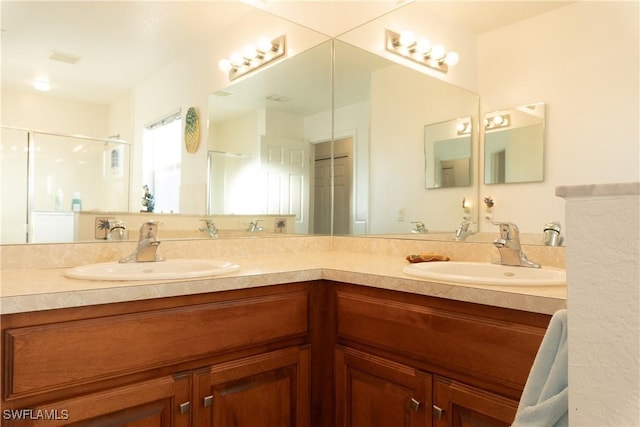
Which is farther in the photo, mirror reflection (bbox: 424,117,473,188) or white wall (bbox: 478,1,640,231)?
mirror reflection (bbox: 424,117,473,188)

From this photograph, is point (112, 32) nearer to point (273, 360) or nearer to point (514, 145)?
point (273, 360)

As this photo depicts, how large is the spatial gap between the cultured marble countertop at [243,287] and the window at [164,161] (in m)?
0.49

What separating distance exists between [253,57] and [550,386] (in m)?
2.08

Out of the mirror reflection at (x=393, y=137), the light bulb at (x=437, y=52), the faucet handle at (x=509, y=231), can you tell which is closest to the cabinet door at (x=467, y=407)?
the faucet handle at (x=509, y=231)

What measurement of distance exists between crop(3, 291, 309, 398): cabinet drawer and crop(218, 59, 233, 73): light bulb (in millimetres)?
1259

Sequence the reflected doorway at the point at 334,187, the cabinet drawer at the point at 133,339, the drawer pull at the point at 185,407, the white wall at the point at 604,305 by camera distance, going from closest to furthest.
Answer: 1. the white wall at the point at 604,305
2. the cabinet drawer at the point at 133,339
3. the drawer pull at the point at 185,407
4. the reflected doorway at the point at 334,187

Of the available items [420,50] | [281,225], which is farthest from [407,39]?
[281,225]

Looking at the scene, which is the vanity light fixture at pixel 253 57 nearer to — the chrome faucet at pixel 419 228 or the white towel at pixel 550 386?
the chrome faucet at pixel 419 228

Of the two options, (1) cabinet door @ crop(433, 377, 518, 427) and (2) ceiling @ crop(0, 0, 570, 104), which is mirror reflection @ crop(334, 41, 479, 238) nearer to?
(2) ceiling @ crop(0, 0, 570, 104)

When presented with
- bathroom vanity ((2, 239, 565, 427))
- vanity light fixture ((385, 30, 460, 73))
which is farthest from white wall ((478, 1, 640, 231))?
bathroom vanity ((2, 239, 565, 427))

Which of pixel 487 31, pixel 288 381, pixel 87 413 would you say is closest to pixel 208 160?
pixel 288 381

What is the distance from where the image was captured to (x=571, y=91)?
1465 mm

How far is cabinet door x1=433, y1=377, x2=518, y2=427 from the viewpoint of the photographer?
3.32 feet

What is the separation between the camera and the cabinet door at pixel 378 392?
3.90ft
